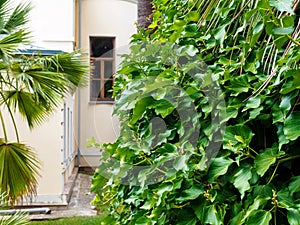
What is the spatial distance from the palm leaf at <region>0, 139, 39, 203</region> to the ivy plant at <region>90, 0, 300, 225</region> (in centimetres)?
311

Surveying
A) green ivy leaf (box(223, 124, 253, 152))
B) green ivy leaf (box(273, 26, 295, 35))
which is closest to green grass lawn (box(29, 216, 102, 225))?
green ivy leaf (box(223, 124, 253, 152))

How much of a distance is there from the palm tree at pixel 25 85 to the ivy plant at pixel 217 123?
3136mm

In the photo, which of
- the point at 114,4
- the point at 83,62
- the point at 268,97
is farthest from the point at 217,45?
the point at 114,4

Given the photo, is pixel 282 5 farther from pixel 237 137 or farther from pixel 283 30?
pixel 237 137

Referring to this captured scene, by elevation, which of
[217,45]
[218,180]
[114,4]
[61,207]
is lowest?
[61,207]

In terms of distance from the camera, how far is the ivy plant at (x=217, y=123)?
97 centimetres

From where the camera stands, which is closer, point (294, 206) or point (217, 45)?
point (294, 206)

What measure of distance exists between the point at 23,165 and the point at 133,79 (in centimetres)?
330

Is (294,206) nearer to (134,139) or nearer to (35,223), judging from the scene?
(134,139)

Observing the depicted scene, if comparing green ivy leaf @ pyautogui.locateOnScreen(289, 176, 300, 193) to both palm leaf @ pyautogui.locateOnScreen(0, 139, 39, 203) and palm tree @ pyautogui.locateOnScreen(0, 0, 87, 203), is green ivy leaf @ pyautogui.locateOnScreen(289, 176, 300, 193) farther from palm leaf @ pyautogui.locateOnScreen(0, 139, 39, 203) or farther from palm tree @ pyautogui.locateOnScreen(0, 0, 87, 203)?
palm leaf @ pyautogui.locateOnScreen(0, 139, 39, 203)

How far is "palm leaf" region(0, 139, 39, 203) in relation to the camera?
433 cm

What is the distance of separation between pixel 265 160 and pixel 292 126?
114 mm

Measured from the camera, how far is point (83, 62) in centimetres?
529

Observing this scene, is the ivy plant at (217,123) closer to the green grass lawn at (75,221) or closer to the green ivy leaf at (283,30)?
the green ivy leaf at (283,30)
